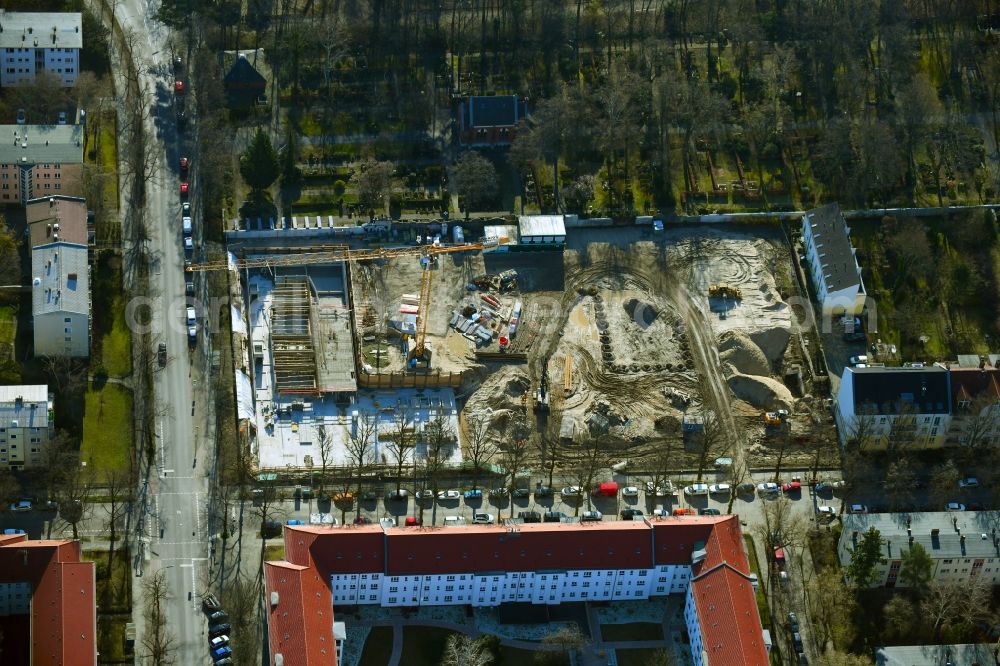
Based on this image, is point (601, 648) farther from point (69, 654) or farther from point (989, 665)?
point (69, 654)

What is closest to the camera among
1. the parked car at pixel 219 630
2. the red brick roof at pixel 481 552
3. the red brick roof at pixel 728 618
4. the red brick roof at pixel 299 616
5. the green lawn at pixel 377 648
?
the red brick roof at pixel 299 616

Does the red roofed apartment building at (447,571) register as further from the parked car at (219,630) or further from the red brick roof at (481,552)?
the parked car at (219,630)

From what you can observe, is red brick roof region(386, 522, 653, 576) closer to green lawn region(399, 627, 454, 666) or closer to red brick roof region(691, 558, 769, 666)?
green lawn region(399, 627, 454, 666)

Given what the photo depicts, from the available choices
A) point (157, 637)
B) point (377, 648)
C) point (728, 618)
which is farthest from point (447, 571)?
point (157, 637)

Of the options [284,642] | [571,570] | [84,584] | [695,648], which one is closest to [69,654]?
[84,584]

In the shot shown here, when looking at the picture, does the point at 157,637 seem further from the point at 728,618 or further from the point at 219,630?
the point at 728,618

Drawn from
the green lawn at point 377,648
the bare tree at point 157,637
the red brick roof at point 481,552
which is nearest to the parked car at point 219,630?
the bare tree at point 157,637

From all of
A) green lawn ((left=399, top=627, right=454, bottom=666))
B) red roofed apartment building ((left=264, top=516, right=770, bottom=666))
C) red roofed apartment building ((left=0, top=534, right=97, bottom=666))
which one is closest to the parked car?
red roofed apartment building ((left=264, top=516, right=770, bottom=666))
